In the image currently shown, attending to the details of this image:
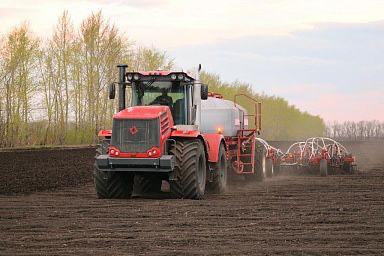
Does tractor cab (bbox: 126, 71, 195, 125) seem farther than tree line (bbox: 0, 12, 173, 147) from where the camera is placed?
→ No

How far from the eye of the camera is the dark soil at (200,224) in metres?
8.51

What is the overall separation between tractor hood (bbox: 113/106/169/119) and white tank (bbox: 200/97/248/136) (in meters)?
5.88

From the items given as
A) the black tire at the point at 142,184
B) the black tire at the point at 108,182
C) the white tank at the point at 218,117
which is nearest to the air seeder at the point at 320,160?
the white tank at the point at 218,117

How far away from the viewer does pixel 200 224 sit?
10758mm

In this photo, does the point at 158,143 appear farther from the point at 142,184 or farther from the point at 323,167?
the point at 323,167

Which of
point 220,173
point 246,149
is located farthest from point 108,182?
point 246,149

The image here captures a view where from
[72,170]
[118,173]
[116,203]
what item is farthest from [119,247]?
[72,170]

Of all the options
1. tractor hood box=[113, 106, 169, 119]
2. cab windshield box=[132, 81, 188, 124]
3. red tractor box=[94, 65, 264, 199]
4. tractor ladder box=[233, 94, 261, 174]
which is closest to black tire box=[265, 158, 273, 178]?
tractor ladder box=[233, 94, 261, 174]

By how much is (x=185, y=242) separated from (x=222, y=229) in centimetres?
131

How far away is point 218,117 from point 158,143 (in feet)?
22.1

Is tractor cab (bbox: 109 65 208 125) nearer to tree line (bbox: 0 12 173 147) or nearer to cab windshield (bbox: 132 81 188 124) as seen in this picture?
cab windshield (bbox: 132 81 188 124)

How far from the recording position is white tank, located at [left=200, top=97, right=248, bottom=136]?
21.0m

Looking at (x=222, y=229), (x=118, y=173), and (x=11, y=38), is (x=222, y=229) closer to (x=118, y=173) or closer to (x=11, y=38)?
(x=118, y=173)

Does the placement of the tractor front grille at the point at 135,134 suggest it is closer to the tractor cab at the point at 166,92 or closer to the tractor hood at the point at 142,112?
the tractor hood at the point at 142,112
